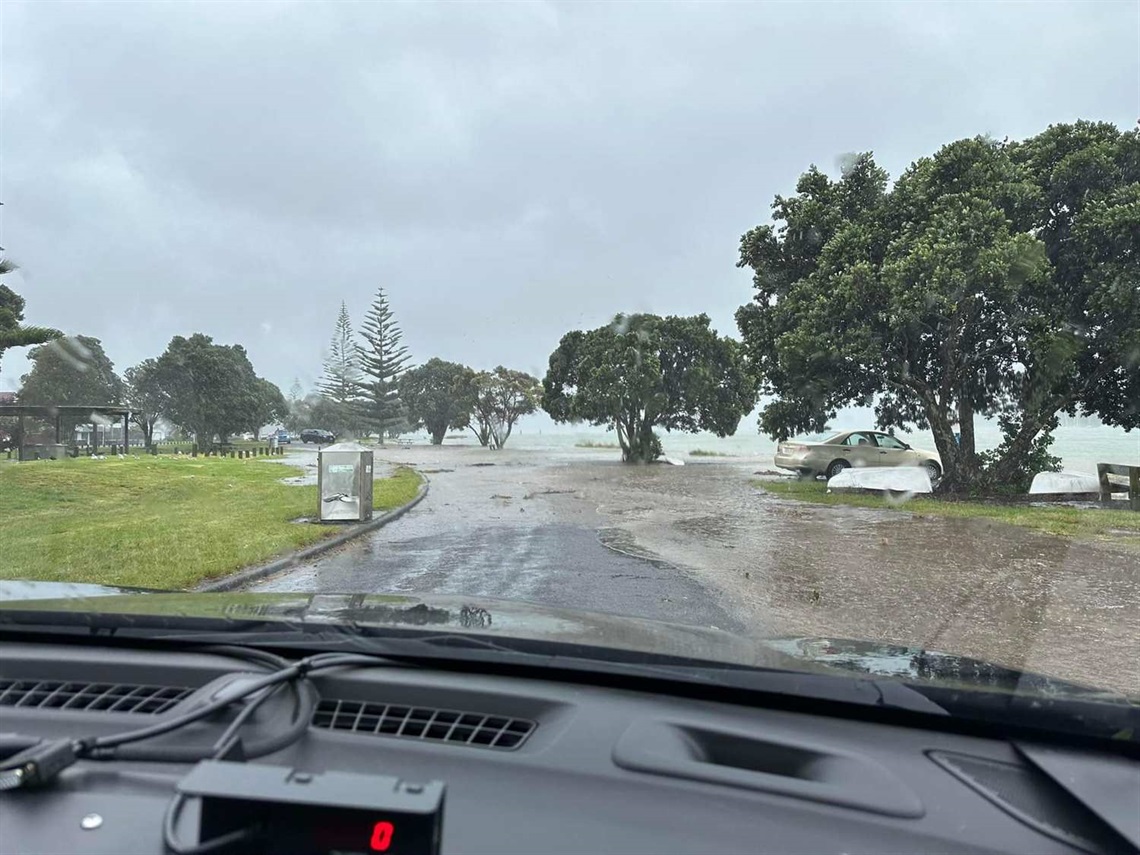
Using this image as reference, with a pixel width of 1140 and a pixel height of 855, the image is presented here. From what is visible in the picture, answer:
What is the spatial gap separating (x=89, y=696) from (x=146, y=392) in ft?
182

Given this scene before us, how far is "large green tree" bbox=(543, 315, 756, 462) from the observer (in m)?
34.2

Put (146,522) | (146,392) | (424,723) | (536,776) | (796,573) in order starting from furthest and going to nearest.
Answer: (146,392) < (146,522) < (796,573) < (424,723) < (536,776)

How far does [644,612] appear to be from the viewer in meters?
6.99

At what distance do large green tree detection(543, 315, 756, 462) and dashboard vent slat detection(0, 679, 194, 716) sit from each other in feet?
103

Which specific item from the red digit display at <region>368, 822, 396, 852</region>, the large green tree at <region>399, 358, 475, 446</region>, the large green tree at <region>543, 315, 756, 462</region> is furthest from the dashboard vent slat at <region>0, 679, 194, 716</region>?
the large green tree at <region>399, 358, 475, 446</region>

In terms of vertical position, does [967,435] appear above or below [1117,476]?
above

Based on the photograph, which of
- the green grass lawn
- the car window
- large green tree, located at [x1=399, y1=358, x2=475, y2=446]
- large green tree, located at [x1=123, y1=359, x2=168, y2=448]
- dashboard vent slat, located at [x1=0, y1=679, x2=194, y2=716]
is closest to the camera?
dashboard vent slat, located at [x1=0, y1=679, x2=194, y2=716]

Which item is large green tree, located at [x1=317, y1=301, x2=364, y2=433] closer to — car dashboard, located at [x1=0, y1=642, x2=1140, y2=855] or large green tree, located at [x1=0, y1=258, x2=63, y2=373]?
large green tree, located at [x1=0, y1=258, x2=63, y2=373]

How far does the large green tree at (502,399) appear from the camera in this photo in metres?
53.7

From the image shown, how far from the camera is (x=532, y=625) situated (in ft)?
9.59

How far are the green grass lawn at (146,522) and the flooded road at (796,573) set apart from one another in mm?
1023

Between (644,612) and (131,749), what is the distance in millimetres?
5313

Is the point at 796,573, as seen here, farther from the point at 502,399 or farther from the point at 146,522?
the point at 502,399

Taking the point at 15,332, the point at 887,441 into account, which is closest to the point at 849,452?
the point at 887,441
